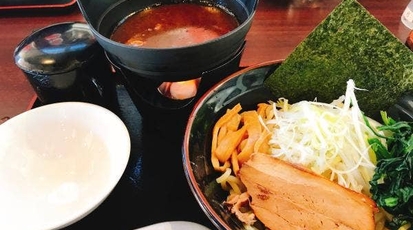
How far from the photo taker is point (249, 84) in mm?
1379

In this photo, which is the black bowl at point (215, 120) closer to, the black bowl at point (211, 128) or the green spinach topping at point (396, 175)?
the black bowl at point (211, 128)

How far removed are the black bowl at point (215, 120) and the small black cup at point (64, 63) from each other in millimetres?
478

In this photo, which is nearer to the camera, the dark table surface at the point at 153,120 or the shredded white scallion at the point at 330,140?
the shredded white scallion at the point at 330,140

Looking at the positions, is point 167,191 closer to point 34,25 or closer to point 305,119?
point 305,119

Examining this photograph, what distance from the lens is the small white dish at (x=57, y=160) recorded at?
3.94ft

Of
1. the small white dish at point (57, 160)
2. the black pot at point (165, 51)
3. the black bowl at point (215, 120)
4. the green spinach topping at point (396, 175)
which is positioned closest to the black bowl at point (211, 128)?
the black bowl at point (215, 120)

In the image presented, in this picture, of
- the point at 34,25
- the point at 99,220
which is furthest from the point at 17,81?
the point at 99,220

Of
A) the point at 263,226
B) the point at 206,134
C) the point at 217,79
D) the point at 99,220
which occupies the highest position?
the point at 217,79

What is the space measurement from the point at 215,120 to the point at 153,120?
321 millimetres

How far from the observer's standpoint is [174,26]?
1.44m

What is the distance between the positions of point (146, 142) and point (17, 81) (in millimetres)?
729

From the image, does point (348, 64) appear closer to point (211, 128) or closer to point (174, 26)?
point (211, 128)

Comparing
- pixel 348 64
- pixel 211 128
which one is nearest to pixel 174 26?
pixel 211 128

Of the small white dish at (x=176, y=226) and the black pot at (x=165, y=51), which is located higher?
the black pot at (x=165, y=51)
